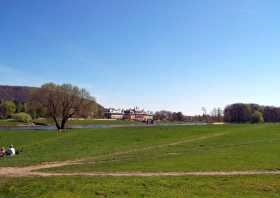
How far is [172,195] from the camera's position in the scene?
1269 centimetres

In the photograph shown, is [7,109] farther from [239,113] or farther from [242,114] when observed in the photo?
[242,114]

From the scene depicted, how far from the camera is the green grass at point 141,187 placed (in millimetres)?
12945

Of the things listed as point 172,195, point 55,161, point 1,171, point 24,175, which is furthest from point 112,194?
point 55,161

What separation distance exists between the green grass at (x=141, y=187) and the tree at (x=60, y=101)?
5327 centimetres

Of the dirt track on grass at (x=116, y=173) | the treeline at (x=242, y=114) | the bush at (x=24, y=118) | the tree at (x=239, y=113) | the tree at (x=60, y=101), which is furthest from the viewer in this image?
the tree at (x=239, y=113)

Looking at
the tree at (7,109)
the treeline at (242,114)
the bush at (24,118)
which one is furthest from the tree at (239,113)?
the bush at (24,118)

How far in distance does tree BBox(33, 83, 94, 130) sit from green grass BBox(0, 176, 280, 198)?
53272mm

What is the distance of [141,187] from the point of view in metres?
14.0

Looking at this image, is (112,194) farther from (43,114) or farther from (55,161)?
(43,114)

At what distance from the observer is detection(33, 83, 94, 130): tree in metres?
68.0

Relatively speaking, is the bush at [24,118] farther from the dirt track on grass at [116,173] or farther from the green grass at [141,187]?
the green grass at [141,187]

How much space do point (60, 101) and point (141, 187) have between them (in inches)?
2217

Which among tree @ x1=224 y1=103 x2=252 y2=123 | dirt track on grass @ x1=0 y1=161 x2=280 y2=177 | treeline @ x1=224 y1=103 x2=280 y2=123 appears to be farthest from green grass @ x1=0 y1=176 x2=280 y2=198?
tree @ x1=224 y1=103 x2=252 y2=123

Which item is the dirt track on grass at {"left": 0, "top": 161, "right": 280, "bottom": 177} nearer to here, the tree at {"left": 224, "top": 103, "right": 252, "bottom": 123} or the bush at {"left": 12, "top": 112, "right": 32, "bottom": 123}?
the bush at {"left": 12, "top": 112, "right": 32, "bottom": 123}
